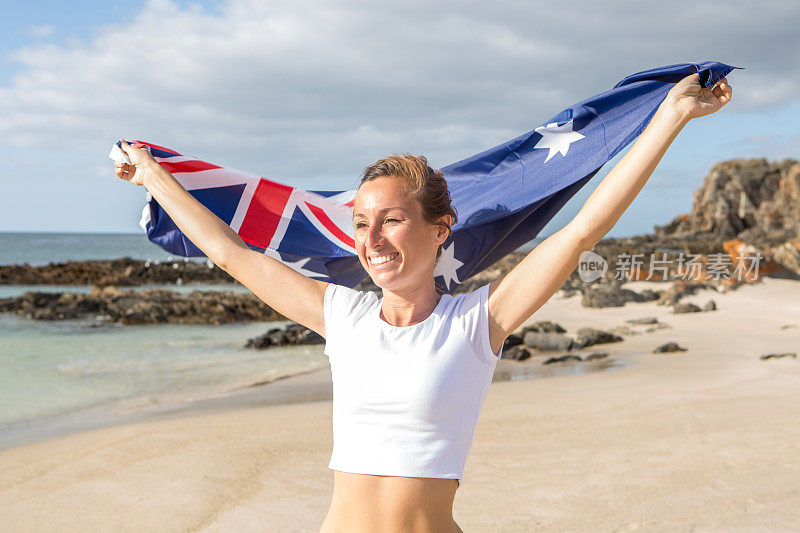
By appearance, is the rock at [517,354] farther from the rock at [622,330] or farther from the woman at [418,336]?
the woman at [418,336]

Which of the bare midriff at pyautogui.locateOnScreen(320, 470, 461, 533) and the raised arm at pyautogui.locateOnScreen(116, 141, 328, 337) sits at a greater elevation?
the raised arm at pyautogui.locateOnScreen(116, 141, 328, 337)

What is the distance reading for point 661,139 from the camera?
2131 mm

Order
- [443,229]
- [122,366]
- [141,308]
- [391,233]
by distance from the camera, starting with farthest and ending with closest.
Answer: [141,308] → [122,366] → [443,229] → [391,233]

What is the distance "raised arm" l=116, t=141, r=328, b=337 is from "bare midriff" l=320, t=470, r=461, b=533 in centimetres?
54

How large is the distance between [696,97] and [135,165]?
2.13m

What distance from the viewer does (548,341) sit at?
13773 mm

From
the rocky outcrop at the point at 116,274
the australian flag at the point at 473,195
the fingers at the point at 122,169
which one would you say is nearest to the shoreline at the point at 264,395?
the australian flag at the point at 473,195

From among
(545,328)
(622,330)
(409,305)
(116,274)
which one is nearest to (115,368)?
(545,328)

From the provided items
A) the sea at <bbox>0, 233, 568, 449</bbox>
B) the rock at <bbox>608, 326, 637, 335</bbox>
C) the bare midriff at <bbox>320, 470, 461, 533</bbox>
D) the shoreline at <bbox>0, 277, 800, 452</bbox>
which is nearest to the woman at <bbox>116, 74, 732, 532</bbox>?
the bare midriff at <bbox>320, 470, 461, 533</bbox>

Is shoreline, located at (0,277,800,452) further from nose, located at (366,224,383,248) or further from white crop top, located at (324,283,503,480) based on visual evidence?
nose, located at (366,224,383,248)

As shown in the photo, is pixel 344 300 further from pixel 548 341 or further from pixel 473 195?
pixel 548 341

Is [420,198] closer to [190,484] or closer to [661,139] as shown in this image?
[661,139]

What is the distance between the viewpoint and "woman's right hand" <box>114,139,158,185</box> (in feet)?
9.03

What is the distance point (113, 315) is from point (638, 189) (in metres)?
22.6
